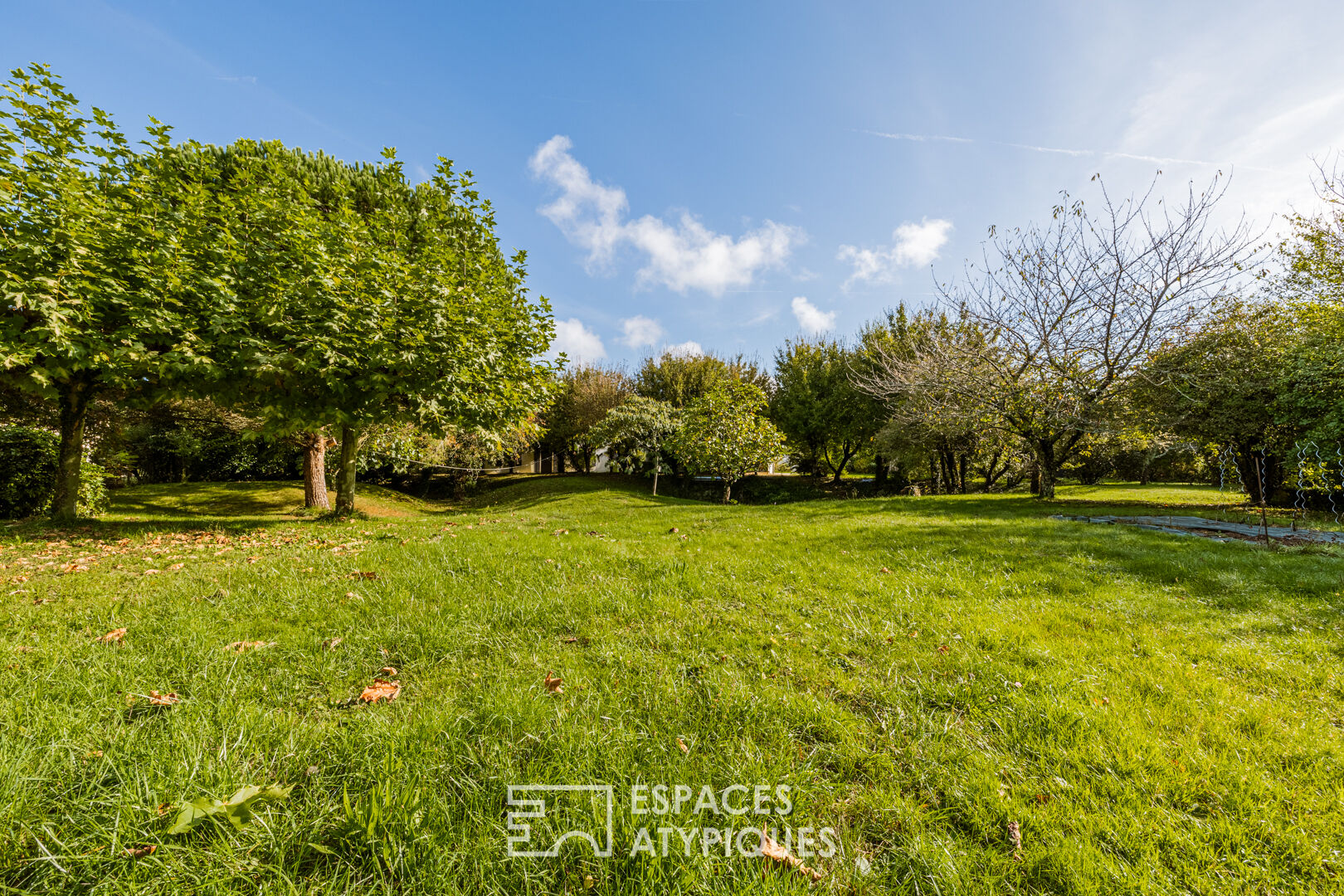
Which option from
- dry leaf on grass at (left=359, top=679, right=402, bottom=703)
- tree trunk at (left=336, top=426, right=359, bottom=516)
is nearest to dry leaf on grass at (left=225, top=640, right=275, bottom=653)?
dry leaf on grass at (left=359, top=679, right=402, bottom=703)

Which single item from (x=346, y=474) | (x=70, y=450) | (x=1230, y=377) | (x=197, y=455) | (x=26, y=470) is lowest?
(x=346, y=474)

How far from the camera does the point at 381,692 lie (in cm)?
280

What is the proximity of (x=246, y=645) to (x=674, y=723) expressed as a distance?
10.6 ft

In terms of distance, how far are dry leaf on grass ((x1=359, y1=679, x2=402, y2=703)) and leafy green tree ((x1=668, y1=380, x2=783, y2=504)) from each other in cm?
1837

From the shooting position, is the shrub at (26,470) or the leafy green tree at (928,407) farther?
the leafy green tree at (928,407)

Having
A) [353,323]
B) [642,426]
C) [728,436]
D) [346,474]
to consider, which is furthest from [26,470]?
[728,436]

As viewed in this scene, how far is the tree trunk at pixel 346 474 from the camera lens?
11.1 m

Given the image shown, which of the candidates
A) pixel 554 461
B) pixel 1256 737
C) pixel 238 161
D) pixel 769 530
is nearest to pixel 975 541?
pixel 769 530

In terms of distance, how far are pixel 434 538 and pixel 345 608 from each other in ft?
12.3

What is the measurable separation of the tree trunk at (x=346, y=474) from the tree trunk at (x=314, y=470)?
5.80 meters

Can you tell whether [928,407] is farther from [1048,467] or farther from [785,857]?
[785,857]

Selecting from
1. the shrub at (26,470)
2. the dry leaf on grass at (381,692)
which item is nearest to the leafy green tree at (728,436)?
the dry leaf on grass at (381,692)

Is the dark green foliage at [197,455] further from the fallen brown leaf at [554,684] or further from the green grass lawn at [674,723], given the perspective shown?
the fallen brown leaf at [554,684]

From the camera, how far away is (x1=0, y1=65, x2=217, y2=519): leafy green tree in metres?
7.10
